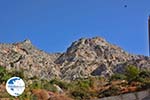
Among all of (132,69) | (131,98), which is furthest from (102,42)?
(131,98)

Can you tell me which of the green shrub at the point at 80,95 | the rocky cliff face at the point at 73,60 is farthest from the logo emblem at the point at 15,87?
the rocky cliff face at the point at 73,60

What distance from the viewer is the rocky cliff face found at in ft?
252

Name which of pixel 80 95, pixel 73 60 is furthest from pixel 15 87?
pixel 73 60

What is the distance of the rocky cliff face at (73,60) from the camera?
76688 mm

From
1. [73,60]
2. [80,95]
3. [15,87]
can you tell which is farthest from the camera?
[73,60]

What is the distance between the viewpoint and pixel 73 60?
87688 mm

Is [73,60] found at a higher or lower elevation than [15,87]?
higher

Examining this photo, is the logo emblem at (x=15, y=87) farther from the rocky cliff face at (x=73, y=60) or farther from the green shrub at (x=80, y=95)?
Result: the rocky cliff face at (x=73, y=60)

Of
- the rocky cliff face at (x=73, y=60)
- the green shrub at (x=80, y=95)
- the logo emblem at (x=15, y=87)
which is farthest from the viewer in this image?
the rocky cliff face at (x=73, y=60)

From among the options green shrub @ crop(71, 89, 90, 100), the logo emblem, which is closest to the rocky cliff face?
green shrub @ crop(71, 89, 90, 100)

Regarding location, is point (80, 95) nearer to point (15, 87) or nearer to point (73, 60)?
point (15, 87)

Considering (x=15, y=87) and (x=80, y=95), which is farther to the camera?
(x=80, y=95)

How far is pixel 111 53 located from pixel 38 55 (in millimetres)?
16157

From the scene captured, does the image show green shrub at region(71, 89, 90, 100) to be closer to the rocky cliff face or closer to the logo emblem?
the rocky cliff face
